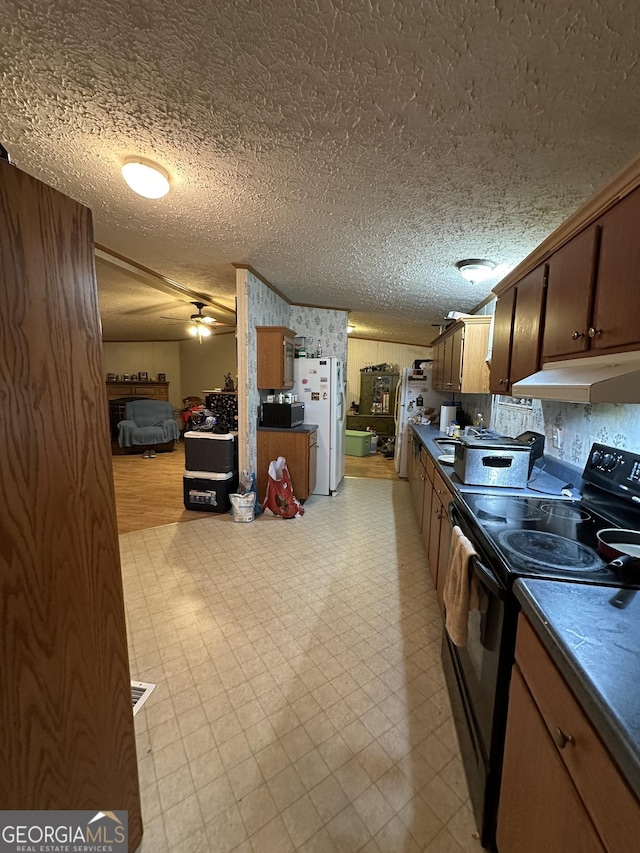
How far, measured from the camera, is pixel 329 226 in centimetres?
226

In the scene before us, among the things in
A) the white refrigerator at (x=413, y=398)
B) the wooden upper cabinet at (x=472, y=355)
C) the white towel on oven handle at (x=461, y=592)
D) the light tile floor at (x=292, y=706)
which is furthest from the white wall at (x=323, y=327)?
the white towel on oven handle at (x=461, y=592)

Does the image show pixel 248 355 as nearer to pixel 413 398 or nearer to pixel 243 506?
pixel 243 506

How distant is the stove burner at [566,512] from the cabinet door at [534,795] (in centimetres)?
77

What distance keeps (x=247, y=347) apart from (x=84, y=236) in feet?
8.73

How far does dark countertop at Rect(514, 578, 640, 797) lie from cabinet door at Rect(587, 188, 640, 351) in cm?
82

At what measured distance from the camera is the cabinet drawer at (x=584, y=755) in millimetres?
500

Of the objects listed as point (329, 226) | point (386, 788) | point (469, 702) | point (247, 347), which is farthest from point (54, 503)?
point (247, 347)

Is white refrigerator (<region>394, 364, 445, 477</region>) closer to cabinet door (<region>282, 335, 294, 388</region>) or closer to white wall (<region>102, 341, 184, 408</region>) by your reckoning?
cabinet door (<region>282, 335, 294, 388</region>)

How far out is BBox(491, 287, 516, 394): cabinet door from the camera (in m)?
2.08

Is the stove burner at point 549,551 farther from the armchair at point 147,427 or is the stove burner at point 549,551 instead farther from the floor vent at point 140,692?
the armchair at point 147,427

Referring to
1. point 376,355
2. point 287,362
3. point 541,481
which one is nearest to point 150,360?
point 376,355

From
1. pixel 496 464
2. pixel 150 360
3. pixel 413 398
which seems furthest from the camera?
pixel 150 360

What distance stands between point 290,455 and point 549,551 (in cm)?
287

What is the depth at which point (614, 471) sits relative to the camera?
4.94 feet
